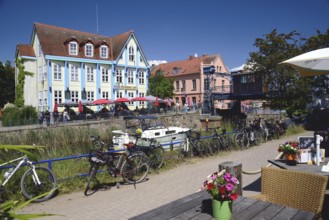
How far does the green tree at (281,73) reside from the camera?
18.4 m

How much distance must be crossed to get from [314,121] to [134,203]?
18.7m

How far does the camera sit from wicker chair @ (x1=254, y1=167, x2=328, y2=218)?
325 centimetres

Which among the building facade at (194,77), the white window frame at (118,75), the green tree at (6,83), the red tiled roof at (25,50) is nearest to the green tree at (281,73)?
the white window frame at (118,75)

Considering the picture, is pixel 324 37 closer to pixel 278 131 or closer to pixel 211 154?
pixel 278 131

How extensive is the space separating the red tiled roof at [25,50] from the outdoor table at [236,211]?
114 ft

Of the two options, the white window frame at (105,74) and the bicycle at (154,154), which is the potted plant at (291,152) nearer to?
the bicycle at (154,154)

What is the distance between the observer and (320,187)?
3.24 m

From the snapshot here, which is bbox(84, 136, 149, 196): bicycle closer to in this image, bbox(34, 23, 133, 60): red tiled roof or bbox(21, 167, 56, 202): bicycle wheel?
bbox(21, 167, 56, 202): bicycle wheel

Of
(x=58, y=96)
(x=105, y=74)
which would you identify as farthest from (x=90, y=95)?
(x=58, y=96)

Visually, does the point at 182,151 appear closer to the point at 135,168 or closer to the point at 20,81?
the point at 135,168

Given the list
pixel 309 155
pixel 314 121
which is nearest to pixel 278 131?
pixel 314 121

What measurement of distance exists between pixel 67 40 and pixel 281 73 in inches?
964

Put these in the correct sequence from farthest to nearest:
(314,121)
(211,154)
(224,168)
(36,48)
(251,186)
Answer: (36,48) → (314,121) → (211,154) → (251,186) → (224,168)

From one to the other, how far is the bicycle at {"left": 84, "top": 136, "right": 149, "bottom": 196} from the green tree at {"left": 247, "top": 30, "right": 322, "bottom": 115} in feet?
45.9
